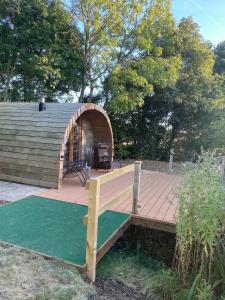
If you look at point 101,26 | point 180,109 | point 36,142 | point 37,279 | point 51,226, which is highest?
point 101,26

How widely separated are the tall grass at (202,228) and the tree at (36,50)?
9.28m

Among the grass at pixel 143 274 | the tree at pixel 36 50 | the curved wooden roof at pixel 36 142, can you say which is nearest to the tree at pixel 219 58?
the tree at pixel 36 50

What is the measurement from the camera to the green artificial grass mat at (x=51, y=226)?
123 inches

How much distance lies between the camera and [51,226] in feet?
12.3

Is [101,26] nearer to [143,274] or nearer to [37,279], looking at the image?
[143,274]

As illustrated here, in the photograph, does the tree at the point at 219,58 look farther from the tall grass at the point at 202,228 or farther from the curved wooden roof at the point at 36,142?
the tall grass at the point at 202,228

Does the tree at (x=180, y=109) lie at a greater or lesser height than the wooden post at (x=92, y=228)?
greater

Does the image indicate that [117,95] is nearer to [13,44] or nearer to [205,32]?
[13,44]

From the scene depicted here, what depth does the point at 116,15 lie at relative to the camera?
35.1 ft

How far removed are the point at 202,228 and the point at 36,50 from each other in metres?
10.8

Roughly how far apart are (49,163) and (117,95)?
5749 mm

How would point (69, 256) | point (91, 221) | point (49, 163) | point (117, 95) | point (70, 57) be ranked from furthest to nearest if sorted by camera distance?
point (70, 57)
point (117, 95)
point (49, 163)
point (69, 256)
point (91, 221)

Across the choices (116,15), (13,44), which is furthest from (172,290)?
(13,44)

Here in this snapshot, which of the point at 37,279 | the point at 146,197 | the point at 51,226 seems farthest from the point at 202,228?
the point at 146,197
